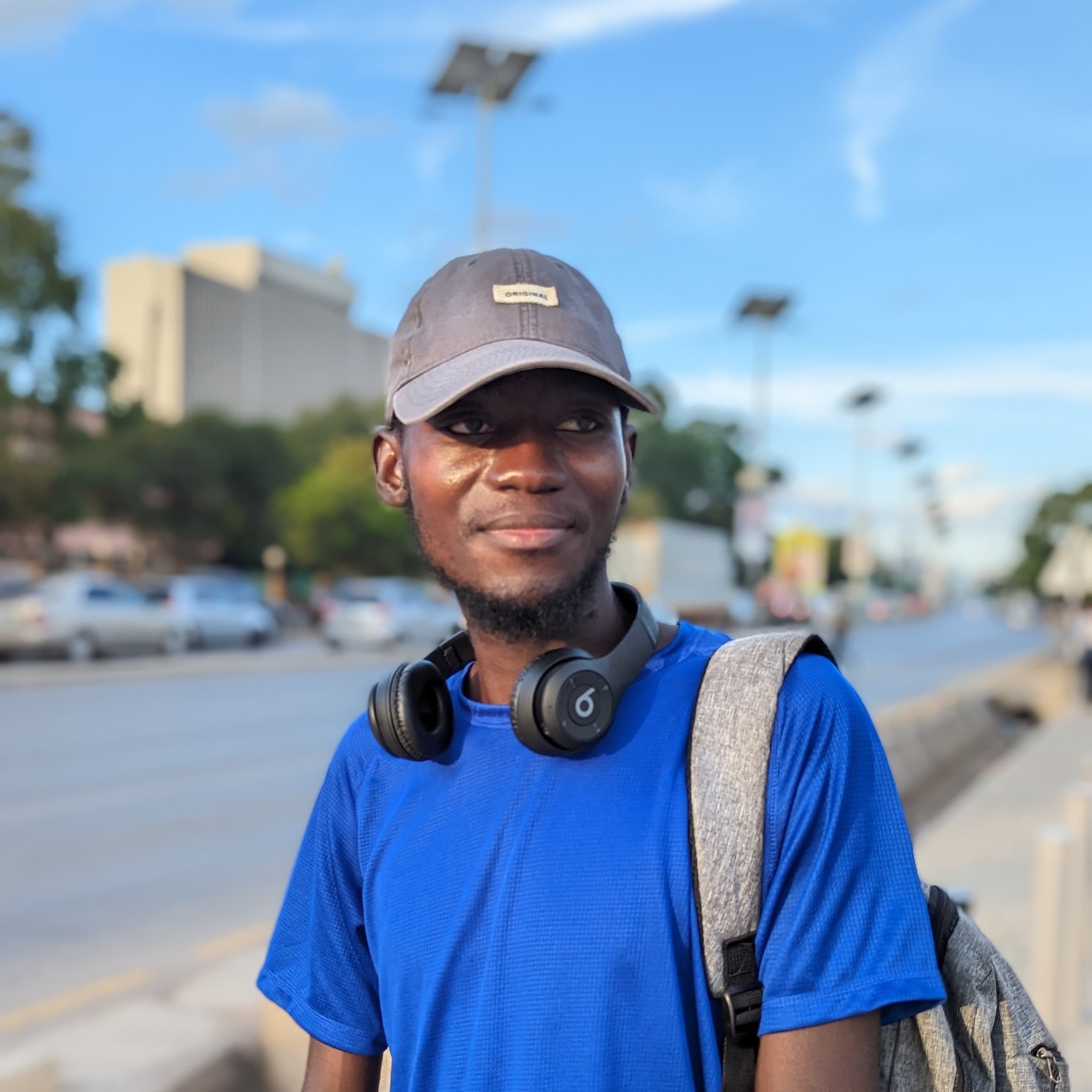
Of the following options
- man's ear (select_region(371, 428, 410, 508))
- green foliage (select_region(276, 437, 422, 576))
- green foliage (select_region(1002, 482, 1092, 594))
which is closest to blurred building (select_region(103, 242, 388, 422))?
green foliage (select_region(1002, 482, 1092, 594))

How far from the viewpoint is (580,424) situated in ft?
5.39

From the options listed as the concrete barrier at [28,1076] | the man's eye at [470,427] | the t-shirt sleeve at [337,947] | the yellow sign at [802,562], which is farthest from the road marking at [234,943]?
the yellow sign at [802,562]

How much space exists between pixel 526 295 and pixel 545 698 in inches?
19.8

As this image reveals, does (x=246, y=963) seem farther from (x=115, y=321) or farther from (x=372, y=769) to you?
(x=115, y=321)

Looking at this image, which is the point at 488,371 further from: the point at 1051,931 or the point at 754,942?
the point at 1051,931

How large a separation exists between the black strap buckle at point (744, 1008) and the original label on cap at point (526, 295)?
0.81 meters

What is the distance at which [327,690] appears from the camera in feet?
62.8

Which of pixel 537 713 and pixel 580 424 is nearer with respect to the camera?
pixel 537 713

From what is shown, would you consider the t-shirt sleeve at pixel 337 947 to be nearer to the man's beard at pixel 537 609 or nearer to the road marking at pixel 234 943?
the man's beard at pixel 537 609

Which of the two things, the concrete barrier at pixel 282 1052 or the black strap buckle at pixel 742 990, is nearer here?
the black strap buckle at pixel 742 990

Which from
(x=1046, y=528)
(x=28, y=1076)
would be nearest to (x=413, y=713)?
(x=28, y=1076)

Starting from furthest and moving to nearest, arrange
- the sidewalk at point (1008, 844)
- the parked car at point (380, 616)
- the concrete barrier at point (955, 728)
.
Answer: the parked car at point (380, 616) → the concrete barrier at point (955, 728) → the sidewalk at point (1008, 844)

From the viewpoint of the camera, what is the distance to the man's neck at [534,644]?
1679mm

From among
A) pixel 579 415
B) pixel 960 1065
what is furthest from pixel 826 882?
pixel 579 415
